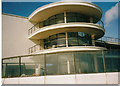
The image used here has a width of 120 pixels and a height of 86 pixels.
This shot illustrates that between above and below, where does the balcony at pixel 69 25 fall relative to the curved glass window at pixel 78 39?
above

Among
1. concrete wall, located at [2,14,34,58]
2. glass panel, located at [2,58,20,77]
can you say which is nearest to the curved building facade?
glass panel, located at [2,58,20,77]

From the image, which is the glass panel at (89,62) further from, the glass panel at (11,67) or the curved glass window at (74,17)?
the curved glass window at (74,17)

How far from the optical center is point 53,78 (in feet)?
20.4

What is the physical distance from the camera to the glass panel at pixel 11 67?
712 cm

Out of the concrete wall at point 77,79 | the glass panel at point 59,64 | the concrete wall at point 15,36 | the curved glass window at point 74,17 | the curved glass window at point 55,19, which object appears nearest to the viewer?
the concrete wall at point 77,79

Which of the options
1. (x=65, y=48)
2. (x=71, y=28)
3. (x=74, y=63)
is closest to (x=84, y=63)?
(x=74, y=63)

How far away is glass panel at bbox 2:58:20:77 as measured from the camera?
7117 millimetres

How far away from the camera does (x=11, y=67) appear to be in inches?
317

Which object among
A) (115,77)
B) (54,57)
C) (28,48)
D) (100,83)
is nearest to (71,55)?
(54,57)

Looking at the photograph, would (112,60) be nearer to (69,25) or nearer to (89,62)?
(89,62)

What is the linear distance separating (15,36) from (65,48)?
22.1 feet

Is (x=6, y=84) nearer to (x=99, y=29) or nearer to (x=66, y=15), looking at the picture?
(x=66, y=15)

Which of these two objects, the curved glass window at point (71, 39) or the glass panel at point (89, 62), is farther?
the curved glass window at point (71, 39)

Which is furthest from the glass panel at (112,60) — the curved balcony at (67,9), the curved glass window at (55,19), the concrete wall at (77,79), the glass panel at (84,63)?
the curved glass window at (55,19)
